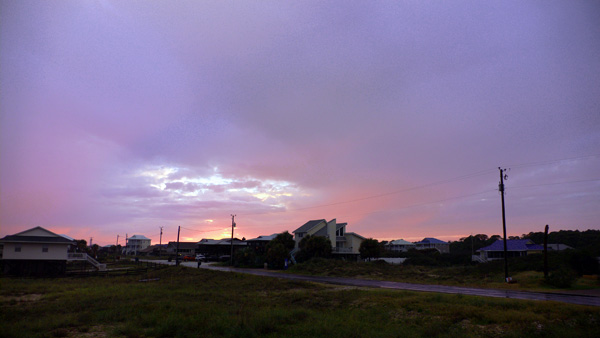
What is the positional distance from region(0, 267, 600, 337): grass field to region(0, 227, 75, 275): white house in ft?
92.8

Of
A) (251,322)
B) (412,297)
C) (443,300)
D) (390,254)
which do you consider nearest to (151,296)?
(251,322)

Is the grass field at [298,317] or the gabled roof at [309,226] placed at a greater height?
the gabled roof at [309,226]

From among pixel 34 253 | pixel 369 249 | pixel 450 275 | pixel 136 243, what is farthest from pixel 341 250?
pixel 136 243

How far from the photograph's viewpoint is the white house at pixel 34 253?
50469 millimetres

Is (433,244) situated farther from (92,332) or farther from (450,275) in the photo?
(92,332)

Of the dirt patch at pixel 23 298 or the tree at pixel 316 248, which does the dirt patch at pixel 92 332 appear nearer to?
the dirt patch at pixel 23 298

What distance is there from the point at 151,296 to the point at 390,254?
7868 centimetres

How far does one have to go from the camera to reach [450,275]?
1823 inches

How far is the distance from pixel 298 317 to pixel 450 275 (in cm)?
3352

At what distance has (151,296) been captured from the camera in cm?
2902

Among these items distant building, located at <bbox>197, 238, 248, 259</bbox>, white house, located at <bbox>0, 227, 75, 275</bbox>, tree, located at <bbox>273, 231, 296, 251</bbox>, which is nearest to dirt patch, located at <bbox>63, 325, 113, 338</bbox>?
white house, located at <bbox>0, 227, 75, 275</bbox>

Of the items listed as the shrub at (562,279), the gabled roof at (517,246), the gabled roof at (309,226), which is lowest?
the shrub at (562,279)

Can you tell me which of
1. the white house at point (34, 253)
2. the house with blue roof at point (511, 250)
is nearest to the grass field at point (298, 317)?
the white house at point (34, 253)

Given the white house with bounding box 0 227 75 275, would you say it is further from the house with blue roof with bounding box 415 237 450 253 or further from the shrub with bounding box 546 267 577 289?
the house with blue roof with bounding box 415 237 450 253
